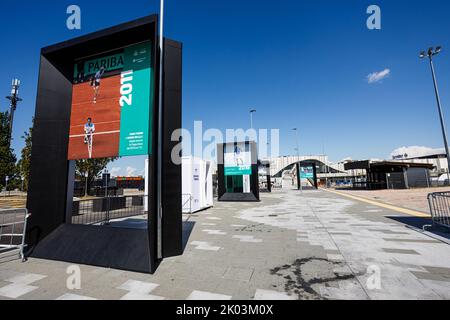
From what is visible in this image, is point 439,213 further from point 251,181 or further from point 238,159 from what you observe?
point 238,159

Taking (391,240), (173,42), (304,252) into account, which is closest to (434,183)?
(391,240)

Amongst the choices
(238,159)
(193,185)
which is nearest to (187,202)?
(193,185)

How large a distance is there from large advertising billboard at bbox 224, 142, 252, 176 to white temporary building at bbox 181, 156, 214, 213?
617cm

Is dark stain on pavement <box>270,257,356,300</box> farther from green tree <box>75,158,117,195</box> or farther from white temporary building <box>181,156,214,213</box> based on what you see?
green tree <box>75,158,117,195</box>

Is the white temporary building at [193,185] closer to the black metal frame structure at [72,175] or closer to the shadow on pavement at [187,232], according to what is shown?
the shadow on pavement at [187,232]

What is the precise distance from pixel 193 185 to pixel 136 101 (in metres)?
8.95

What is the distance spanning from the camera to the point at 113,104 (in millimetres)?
5582

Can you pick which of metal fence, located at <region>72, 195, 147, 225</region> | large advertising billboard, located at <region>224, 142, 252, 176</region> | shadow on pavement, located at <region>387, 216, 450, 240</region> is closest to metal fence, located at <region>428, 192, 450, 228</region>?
shadow on pavement, located at <region>387, 216, 450, 240</region>

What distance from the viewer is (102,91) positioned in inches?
227

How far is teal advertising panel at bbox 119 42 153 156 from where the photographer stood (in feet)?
16.8

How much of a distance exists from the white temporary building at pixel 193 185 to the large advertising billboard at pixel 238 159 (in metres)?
6.17

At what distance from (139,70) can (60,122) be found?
2.97m

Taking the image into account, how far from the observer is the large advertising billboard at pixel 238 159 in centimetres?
2078
